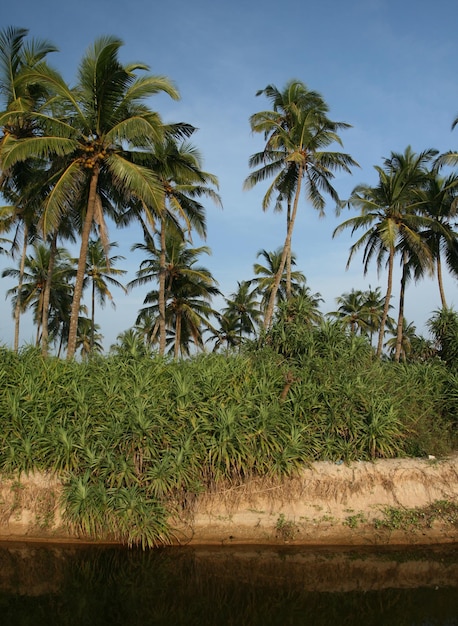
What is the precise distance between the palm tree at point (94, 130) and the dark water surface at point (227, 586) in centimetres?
748

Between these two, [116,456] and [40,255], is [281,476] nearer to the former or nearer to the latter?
[116,456]

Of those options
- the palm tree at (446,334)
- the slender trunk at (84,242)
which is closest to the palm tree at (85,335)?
the slender trunk at (84,242)

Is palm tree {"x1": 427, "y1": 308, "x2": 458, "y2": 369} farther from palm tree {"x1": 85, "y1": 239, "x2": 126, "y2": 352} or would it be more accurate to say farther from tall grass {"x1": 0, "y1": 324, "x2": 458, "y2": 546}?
palm tree {"x1": 85, "y1": 239, "x2": 126, "y2": 352}

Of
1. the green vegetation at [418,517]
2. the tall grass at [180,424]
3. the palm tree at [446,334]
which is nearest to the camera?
the tall grass at [180,424]

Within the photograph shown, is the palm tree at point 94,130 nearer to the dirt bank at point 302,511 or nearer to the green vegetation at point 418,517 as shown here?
the dirt bank at point 302,511

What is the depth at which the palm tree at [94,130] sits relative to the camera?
1358 cm

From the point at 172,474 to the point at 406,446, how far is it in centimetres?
480

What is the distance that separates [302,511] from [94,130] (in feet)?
39.9

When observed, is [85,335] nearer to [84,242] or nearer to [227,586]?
[84,242]

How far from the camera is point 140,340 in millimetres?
11016

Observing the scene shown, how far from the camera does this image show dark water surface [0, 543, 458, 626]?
6.25 m

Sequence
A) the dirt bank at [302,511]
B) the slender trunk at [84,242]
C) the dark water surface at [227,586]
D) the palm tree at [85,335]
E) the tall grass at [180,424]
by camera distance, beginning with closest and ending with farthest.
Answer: the dark water surface at [227,586] < the tall grass at [180,424] < the dirt bank at [302,511] < the slender trunk at [84,242] < the palm tree at [85,335]

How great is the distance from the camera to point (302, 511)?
8617 millimetres

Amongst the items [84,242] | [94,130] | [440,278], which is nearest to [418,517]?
[84,242]
